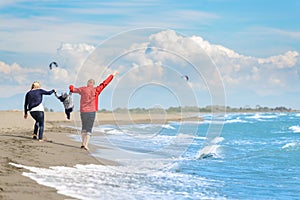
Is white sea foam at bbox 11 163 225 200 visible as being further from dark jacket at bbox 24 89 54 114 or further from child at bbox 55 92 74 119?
child at bbox 55 92 74 119

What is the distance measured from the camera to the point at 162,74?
15250mm

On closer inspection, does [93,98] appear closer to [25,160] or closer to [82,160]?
[82,160]

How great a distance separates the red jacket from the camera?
13.5 m

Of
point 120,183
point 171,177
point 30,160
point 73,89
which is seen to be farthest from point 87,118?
point 120,183

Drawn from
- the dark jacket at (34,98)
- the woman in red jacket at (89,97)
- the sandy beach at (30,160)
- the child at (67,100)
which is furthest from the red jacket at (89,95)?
the child at (67,100)

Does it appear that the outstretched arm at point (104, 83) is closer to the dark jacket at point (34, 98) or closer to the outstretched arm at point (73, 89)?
the outstretched arm at point (73, 89)

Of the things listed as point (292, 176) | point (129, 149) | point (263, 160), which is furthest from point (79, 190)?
point (263, 160)

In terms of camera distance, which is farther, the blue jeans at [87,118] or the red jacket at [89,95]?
the blue jeans at [87,118]

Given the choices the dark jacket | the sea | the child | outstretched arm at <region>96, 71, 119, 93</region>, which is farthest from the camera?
the child

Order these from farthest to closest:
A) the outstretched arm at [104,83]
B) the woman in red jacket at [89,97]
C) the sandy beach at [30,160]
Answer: the woman in red jacket at [89,97], the outstretched arm at [104,83], the sandy beach at [30,160]

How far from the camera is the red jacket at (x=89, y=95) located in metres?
13.5

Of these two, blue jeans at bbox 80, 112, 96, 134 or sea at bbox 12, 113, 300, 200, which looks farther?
blue jeans at bbox 80, 112, 96, 134

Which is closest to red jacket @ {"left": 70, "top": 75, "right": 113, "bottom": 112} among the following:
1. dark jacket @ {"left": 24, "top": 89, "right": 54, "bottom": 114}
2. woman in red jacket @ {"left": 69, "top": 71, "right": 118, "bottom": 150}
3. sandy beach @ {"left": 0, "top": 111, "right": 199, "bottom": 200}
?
woman in red jacket @ {"left": 69, "top": 71, "right": 118, "bottom": 150}

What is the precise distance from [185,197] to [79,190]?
1.72 meters
